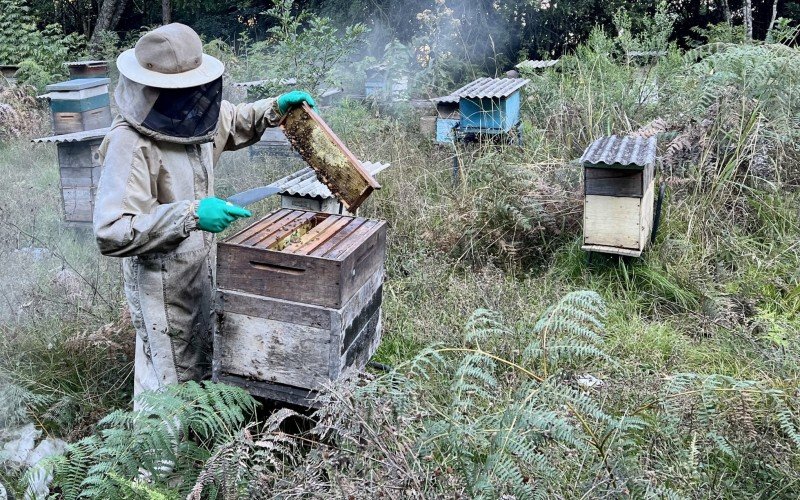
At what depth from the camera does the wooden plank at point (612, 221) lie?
434 cm

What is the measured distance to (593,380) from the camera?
349cm

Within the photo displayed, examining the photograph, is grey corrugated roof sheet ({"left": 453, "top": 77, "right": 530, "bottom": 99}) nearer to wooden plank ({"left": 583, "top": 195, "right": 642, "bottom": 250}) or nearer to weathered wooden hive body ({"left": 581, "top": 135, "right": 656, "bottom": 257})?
weathered wooden hive body ({"left": 581, "top": 135, "right": 656, "bottom": 257})

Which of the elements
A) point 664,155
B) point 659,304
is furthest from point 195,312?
point 664,155

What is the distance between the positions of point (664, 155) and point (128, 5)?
15941 millimetres

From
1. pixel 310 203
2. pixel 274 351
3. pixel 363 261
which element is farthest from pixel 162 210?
pixel 310 203

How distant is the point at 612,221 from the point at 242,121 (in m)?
2.41

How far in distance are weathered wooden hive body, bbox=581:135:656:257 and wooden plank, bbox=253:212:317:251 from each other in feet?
6.53

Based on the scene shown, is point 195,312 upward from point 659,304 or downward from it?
upward

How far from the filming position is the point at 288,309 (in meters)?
2.63

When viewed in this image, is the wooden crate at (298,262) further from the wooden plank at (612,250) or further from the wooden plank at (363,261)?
the wooden plank at (612,250)

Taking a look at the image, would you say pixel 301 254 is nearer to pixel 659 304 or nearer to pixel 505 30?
pixel 659 304

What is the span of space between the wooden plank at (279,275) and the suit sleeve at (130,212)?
21 cm

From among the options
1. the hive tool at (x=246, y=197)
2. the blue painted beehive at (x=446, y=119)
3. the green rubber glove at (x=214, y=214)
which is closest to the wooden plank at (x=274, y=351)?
the green rubber glove at (x=214, y=214)

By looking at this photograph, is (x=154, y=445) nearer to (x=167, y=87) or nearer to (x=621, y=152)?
(x=167, y=87)
